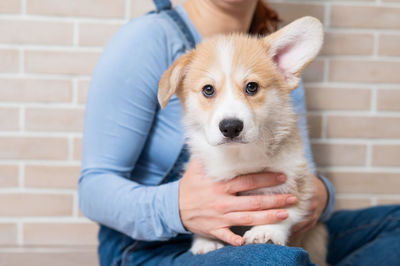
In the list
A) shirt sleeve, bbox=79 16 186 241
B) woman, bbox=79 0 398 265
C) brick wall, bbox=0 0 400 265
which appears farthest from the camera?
brick wall, bbox=0 0 400 265

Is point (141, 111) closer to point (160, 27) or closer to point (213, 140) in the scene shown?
point (160, 27)

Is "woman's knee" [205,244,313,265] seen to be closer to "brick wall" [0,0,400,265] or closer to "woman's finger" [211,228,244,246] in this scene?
"woman's finger" [211,228,244,246]

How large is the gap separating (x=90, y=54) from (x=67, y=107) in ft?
0.92

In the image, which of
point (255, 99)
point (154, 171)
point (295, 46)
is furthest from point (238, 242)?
point (295, 46)

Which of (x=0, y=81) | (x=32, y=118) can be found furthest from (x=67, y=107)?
(x=0, y=81)

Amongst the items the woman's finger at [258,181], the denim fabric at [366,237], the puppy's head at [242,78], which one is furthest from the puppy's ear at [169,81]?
the denim fabric at [366,237]

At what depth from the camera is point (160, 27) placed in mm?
1600

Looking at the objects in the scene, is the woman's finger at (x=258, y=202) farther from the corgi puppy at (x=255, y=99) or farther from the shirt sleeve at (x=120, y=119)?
the shirt sleeve at (x=120, y=119)

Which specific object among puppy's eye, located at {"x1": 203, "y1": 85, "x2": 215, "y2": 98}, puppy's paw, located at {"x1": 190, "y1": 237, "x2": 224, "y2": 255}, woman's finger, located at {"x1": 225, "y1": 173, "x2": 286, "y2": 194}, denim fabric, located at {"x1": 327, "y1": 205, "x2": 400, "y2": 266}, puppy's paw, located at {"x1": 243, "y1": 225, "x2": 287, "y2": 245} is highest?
puppy's eye, located at {"x1": 203, "y1": 85, "x2": 215, "y2": 98}

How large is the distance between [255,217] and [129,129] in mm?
537

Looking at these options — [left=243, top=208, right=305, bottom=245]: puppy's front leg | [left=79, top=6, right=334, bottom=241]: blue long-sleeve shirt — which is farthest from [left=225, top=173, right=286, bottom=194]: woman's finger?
[left=79, top=6, right=334, bottom=241]: blue long-sleeve shirt

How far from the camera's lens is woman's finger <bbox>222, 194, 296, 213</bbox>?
1.35 m

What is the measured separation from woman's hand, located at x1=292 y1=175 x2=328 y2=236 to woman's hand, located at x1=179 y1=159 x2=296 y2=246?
17cm

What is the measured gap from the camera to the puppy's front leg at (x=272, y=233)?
1.29 metres
